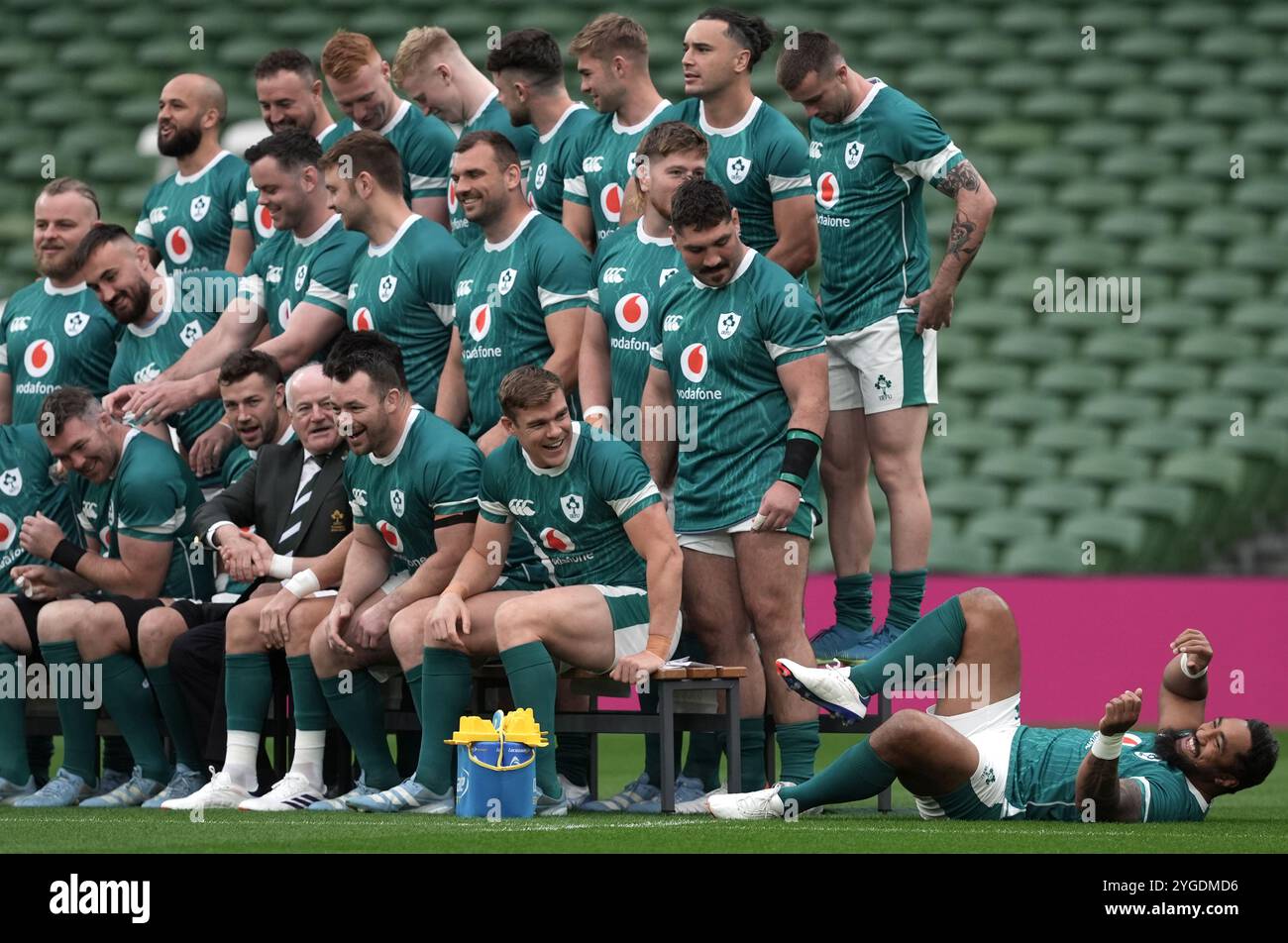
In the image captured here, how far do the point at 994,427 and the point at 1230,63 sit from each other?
113 inches

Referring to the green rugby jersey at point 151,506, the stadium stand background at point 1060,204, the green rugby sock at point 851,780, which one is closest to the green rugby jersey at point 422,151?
the green rugby jersey at point 151,506

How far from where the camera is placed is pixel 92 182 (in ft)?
45.8

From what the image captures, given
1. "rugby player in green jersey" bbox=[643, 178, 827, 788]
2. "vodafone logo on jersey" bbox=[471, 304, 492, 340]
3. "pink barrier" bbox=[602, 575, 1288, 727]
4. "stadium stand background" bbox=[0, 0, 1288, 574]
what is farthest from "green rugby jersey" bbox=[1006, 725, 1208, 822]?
"stadium stand background" bbox=[0, 0, 1288, 574]

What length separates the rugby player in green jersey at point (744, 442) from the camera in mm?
6008

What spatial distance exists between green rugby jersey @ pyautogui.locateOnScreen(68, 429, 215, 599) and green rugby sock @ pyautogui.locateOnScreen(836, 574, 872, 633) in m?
2.23

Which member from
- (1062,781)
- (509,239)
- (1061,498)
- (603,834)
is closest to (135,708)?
(509,239)

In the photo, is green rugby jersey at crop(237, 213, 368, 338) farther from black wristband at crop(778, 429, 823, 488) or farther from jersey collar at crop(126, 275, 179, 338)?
black wristband at crop(778, 429, 823, 488)

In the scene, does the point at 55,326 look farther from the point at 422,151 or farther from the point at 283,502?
the point at 422,151

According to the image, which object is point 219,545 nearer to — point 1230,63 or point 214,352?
point 214,352

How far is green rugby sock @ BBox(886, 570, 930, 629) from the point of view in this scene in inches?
258

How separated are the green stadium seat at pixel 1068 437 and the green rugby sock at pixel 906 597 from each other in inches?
217

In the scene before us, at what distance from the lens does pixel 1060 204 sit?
1270cm

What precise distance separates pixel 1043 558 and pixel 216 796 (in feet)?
20.7

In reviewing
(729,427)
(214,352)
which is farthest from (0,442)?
(729,427)
